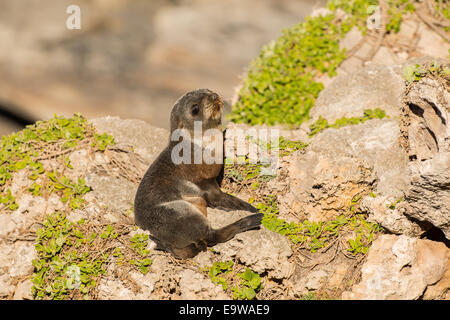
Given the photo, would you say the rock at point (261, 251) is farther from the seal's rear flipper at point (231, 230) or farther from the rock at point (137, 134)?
the rock at point (137, 134)

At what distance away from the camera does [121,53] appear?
13.2 meters

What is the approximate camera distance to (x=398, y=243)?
4.82 metres

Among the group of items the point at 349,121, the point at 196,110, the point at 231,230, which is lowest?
the point at 231,230

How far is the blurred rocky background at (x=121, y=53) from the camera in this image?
12.3 metres

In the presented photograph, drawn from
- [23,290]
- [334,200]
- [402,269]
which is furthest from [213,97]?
[23,290]

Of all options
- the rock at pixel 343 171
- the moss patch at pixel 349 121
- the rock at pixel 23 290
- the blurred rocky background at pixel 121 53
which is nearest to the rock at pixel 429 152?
the rock at pixel 343 171

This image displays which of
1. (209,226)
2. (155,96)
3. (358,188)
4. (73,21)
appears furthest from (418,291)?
(73,21)

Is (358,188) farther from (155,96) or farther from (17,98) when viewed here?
(17,98)

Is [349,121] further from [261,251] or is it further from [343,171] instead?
[261,251]

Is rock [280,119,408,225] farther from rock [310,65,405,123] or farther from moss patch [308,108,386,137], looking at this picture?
rock [310,65,405,123]

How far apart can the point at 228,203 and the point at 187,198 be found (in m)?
0.49

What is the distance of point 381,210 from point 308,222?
80cm

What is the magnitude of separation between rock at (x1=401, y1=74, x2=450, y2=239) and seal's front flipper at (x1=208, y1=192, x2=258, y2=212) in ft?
5.77

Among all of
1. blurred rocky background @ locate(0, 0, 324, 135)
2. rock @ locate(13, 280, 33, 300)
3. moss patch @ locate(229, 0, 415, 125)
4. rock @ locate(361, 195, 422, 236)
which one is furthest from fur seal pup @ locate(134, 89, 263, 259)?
blurred rocky background @ locate(0, 0, 324, 135)
